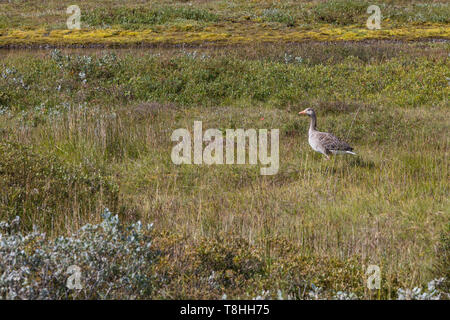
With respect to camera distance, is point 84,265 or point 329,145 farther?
point 329,145

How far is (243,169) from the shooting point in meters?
9.49

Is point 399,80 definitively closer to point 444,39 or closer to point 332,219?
point 332,219

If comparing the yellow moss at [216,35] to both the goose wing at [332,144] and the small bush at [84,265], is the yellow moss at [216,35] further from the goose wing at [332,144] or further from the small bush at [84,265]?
the small bush at [84,265]

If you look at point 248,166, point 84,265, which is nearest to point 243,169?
point 248,166

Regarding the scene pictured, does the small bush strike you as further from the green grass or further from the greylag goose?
the greylag goose

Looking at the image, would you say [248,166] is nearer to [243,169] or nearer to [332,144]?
[243,169]

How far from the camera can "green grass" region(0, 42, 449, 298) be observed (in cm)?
563

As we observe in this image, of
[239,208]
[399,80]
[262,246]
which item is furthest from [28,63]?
[262,246]

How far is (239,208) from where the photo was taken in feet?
24.6

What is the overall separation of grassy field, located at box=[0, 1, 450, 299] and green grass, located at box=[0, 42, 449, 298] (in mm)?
34

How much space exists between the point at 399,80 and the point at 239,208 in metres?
11.5

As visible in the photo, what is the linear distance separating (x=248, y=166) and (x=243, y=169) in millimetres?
218

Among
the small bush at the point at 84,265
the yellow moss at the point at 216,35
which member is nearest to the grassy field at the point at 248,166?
the small bush at the point at 84,265

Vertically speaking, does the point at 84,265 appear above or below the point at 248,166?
above
